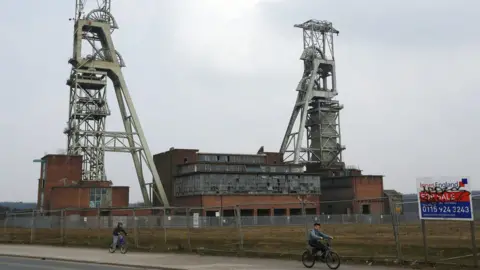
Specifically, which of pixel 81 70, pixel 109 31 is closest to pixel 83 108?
pixel 81 70

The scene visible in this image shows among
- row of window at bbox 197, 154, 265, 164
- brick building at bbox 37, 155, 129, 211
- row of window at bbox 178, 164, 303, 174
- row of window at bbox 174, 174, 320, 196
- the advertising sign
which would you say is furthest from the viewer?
row of window at bbox 197, 154, 265, 164

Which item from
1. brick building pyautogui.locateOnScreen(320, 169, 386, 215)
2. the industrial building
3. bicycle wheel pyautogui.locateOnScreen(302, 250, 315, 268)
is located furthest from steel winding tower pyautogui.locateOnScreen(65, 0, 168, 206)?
bicycle wheel pyautogui.locateOnScreen(302, 250, 315, 268)

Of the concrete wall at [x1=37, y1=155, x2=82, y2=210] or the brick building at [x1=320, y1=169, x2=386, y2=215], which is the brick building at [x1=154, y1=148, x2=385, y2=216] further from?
the concrete wall at [x1=37, y1=155, x2=82, y2=210]

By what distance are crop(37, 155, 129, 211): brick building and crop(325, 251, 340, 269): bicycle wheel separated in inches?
2544

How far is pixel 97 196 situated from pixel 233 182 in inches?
980

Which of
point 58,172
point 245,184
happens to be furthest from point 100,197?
point 245,184

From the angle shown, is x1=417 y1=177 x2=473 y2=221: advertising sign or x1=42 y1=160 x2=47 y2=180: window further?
x1=42 y1=160 x2=47 y2=180: window

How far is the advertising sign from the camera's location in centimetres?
1461

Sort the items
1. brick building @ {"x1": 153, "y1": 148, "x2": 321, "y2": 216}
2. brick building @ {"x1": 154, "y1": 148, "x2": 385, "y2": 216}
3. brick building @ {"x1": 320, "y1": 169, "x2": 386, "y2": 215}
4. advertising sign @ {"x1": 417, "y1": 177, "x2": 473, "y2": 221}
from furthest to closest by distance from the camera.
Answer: brick building @ {"x1": 320, "y1": 169, "x2": 386, "y2": 215}
brick building @ {"x1": 154, "y1": 148, "x2": 385, "y2": 216}
brick building @ {"x1": 153, "y1": 148, "x2": 321, "y2": 216}
advertising sign @ {"x1": 417, "y1": 177, "x2": 473, "y2": 221}

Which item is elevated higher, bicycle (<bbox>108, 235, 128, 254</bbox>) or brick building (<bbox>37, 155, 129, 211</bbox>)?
brick building (<bbox>37, 155, 129, 211</bbox>)

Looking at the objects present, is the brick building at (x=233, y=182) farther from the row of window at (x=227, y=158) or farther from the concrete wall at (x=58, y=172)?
the concrete wall at (x=58, y=172)

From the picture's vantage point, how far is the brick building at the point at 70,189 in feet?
249

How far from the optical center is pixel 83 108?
290ft

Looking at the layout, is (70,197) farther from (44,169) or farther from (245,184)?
(245,184)
